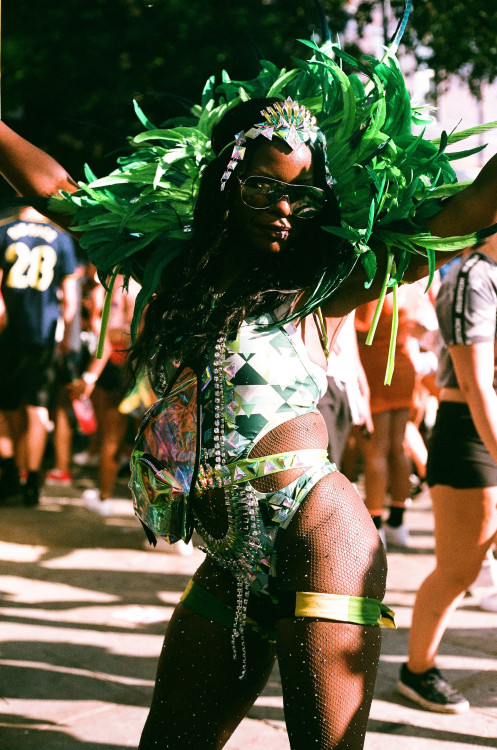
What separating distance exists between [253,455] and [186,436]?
0.57 ft

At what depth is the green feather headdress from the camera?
199 centimetres

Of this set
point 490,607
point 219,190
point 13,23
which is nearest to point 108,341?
point 490,607

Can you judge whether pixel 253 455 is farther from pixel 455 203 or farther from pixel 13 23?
pixel 13 23

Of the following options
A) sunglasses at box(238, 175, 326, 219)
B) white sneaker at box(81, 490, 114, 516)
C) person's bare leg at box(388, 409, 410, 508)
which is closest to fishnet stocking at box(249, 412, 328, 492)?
sunglasses at box(238, 175, 326, 219)

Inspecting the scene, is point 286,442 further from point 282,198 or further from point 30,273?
point 30,273

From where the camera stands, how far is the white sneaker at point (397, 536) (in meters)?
5.56

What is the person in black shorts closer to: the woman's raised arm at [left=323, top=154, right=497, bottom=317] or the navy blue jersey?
the navy blue jersey

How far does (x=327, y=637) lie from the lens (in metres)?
1.77

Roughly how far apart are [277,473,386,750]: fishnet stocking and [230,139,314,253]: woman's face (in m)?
0.59

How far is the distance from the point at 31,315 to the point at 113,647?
9.94ft

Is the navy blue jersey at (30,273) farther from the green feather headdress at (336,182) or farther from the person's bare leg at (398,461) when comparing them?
the green feather headdress at (336,182)

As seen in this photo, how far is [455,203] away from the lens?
194cm

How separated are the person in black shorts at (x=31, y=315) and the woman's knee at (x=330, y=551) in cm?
463

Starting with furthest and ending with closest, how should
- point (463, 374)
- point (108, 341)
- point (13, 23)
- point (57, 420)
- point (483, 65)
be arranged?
point (13, 23) → point (483, 65) → point (57, 420) → point (108, 341) → point (463, 374)
